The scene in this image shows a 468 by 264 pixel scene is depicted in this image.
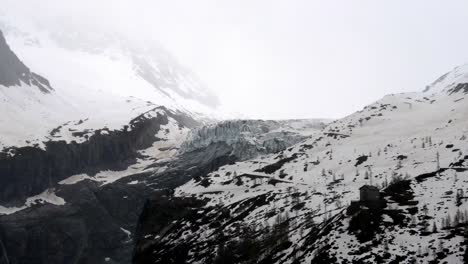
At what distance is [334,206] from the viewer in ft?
328

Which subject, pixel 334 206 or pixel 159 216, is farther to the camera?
pixel 159 216

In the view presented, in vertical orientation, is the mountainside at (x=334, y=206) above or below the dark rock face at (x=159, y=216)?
above

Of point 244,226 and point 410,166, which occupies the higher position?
point 410,166

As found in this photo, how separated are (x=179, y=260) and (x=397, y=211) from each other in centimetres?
4921

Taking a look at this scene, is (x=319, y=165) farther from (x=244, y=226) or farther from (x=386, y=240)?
(x=386, y=240)

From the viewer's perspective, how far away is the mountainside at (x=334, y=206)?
69.2m

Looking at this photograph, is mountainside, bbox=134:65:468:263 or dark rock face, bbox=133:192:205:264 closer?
mountainside, bbox=134:65:468:263

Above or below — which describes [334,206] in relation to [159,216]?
above

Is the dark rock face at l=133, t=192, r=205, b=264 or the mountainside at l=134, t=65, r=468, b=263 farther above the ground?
the mountainside at l=134, t=65, r=468, b=263

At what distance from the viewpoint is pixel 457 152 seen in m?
128

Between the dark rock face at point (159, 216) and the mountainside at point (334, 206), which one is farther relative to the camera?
the dark rock face at point (159, 216)

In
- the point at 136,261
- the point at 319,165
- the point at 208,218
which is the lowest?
the point at 136,261

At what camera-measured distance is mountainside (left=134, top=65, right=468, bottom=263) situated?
6919cm

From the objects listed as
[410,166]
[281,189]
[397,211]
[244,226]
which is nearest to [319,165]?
[281,189]
